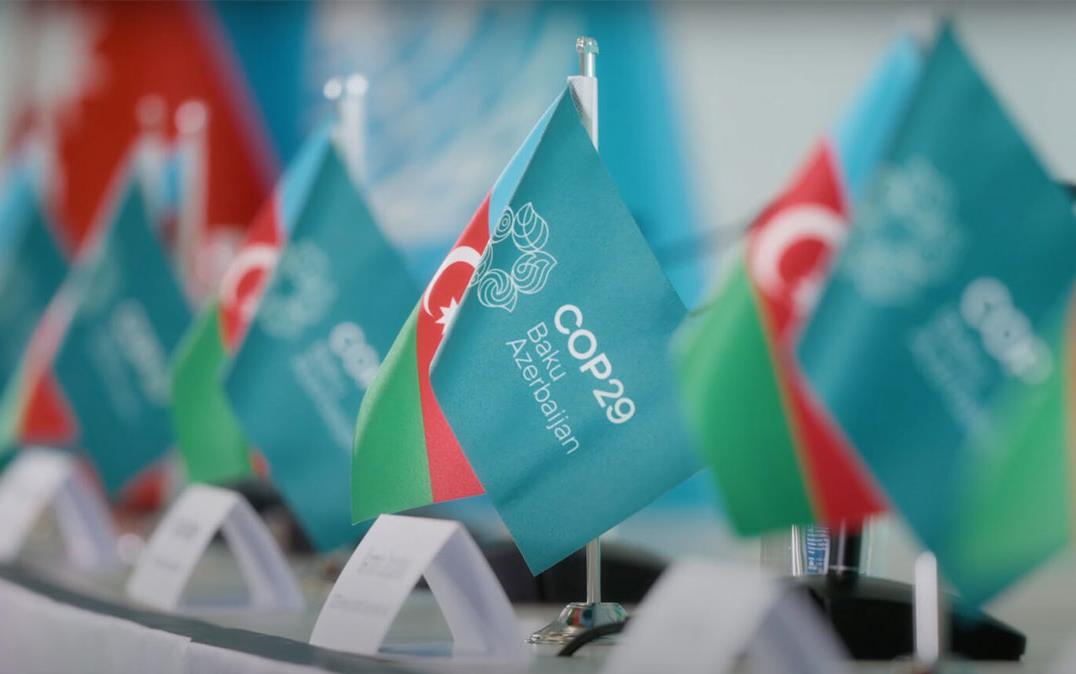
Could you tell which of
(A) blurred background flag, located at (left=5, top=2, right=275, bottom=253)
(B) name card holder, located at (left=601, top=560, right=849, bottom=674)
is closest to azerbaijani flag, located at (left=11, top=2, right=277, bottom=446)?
(A) blurred background flag, located at (left=5, top=2, right=275, bottom=253)

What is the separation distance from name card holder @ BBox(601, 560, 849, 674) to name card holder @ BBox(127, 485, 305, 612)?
1.21m

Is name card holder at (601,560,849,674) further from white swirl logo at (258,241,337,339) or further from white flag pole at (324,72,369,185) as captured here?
white flag pole at (324,72,369,185)

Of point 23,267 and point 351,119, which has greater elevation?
point 23,267

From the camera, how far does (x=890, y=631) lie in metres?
2.10

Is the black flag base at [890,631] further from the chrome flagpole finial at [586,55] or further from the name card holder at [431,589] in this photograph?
the chrome flagpole finial at [586,55]

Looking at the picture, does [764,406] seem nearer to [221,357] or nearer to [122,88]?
[221,357]

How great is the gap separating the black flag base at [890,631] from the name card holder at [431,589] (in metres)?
0.38

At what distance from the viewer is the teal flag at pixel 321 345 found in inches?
111

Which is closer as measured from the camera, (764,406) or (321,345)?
(764,406)

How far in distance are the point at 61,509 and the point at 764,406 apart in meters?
2.26

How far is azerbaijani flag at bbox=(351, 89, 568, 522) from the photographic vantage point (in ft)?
7.23

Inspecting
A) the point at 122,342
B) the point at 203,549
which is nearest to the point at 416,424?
the point at 203,549

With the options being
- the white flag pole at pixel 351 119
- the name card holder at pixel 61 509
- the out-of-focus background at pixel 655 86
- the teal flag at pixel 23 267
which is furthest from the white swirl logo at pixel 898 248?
the out-of-focus background at pixel 655 86

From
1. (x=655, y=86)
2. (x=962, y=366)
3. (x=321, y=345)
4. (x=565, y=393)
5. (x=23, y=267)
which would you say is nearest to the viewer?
(x=962, y=366)
